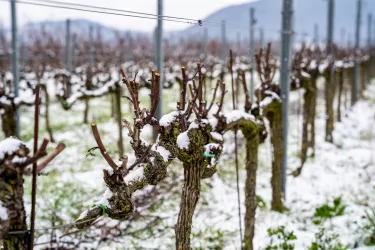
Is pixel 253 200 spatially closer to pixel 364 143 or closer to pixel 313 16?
pixel 364 143

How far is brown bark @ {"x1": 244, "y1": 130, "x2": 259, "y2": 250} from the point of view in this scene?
13.8ft

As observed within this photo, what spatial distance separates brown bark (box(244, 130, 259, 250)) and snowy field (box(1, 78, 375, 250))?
213mm

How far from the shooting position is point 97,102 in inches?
642

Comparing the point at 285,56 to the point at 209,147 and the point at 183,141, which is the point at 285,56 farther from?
the point at 183,141

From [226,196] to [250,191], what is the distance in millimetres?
1876

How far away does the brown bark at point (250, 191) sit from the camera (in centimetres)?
421

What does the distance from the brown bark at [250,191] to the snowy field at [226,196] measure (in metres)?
0.21

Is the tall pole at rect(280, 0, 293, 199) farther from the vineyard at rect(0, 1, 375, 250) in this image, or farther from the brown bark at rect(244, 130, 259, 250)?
the brown bark at rect(244, 130, 259, 250)

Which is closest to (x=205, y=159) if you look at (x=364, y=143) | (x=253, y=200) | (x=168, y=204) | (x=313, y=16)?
(x=253, y=200)

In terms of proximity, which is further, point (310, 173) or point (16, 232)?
point (310, 173)

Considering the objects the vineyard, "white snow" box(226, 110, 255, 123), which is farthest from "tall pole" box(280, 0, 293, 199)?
"white snow" box(226, 110, 255, 123)

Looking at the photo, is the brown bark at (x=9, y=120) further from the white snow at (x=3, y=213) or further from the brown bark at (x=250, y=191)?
the white snow at (x=3, y=213)

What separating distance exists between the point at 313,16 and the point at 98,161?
7006 inches

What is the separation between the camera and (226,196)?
6148mm
